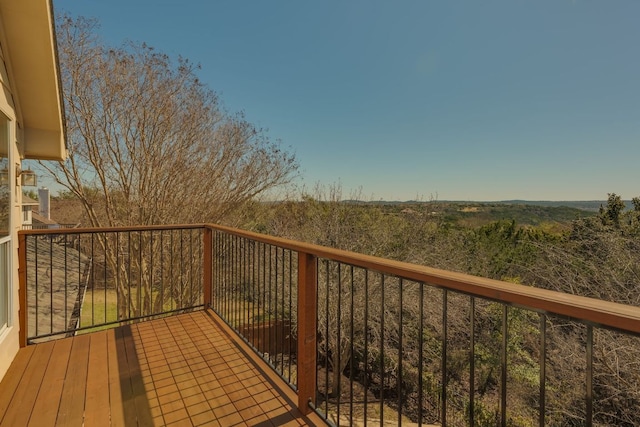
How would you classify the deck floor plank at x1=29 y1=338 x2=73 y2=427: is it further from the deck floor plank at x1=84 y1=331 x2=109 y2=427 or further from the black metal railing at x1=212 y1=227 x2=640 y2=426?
the black metal railing at x1=212 y1=227 x2=640 y2=426

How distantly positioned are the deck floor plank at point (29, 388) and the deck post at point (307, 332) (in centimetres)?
168

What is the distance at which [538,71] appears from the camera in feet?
40.7

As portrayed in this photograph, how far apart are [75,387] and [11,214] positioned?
1.64 metres

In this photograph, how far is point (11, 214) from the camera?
2.73 meters

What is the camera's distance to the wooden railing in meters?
1.11

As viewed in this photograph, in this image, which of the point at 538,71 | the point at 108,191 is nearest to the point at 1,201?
the point at 108,191

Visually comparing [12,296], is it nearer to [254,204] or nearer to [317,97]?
[254,204]

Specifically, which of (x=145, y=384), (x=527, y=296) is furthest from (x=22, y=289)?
(x=527, y=296)

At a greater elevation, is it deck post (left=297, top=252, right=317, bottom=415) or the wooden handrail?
the wooden handrail

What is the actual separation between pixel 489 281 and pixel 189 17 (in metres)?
9.36

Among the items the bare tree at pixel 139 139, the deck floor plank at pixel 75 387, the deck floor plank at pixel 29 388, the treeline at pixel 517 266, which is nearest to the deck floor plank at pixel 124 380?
the deck floor plank at pixel 75 387

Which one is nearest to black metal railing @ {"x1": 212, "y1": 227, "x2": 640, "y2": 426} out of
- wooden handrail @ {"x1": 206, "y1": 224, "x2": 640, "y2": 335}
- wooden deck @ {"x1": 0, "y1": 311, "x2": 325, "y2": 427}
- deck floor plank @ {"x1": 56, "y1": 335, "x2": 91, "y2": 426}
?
wooden handrail @ {"x1": 206, "y1": 224, "x2": 640, "y2": 335}

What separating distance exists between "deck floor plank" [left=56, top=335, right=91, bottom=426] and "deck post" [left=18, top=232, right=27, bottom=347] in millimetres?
400

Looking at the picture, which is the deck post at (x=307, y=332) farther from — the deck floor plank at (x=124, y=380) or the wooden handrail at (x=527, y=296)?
the deck floor plank at (x=124, y=380)
